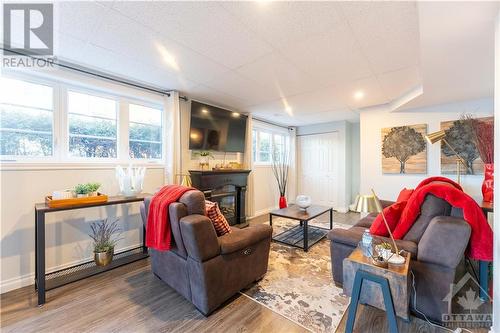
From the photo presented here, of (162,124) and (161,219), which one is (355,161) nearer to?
(162,124)

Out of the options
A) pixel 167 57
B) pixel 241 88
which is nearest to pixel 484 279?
pixel 241 88

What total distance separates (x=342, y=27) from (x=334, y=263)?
2126mm

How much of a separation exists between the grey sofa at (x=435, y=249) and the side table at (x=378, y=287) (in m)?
0.19

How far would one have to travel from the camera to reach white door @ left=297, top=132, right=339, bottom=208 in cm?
551

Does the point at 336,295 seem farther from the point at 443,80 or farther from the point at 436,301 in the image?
the point at 443,80

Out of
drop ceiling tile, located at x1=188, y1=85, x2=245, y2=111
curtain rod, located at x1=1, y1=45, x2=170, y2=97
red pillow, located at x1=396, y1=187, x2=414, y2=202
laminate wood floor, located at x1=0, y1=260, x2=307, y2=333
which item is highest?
drop ceiling tile, located at x1=188, y1=85, x2=245, y2=111

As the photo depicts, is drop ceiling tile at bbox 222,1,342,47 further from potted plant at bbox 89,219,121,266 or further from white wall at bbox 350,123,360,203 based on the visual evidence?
white wall at bbox 350,123,360,203

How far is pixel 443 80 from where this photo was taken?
247 cm

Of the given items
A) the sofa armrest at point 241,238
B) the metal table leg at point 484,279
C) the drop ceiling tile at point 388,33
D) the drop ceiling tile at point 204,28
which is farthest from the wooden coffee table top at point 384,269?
the drop ceiling tile at point 204,28

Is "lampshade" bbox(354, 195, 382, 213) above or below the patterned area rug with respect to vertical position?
above

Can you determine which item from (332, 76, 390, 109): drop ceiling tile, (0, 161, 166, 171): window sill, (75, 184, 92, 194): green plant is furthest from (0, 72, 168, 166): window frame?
(332, 76, 390, 109): drop ceiling tile

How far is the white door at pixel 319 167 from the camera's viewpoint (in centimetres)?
551

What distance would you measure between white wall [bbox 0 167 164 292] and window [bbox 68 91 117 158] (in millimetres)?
268

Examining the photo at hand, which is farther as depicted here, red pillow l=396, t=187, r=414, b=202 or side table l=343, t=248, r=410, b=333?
red pillow l=396, t=187, r=414, b=202
